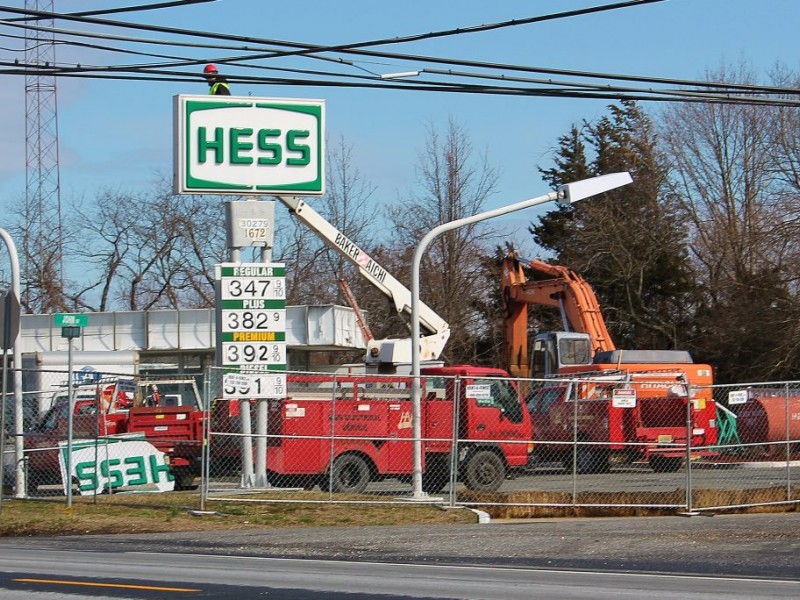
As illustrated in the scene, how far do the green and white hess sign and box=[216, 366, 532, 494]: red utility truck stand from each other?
3.45 metres

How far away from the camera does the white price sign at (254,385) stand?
17469 millimetres

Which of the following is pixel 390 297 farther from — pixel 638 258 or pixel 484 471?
pixel 638 258

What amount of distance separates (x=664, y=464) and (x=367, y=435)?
547 centimetres

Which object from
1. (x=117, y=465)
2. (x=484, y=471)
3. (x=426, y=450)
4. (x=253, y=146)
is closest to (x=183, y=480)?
(x=117, y=465)

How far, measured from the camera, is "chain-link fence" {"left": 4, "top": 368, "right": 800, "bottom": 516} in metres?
18.2

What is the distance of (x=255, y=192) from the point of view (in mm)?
20094

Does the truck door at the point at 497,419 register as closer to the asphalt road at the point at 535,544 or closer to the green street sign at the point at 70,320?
the asphalt road at the point at 535,544

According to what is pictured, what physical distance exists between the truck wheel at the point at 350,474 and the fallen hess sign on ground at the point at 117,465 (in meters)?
3.09

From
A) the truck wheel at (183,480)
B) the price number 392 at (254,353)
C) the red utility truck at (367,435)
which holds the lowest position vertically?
the truck wheel at (183,480)

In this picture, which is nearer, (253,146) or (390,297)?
(253,146)

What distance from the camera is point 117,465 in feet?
64.8

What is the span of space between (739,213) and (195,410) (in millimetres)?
31570

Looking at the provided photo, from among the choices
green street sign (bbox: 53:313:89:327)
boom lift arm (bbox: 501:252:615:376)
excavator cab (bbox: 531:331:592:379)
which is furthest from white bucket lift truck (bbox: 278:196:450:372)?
green street sign (bbox: 53:313:89:327)

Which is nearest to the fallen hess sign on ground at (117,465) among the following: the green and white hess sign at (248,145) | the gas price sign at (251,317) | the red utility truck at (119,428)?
the red utility truck at (119,428)
